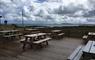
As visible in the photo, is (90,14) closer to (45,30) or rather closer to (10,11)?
(45,30)

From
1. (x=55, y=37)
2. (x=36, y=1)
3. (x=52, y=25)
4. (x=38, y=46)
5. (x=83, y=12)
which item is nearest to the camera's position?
(x=38, y=46)

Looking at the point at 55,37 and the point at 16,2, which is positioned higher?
the point at 16,2

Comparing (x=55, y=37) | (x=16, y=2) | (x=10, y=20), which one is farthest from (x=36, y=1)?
(x=55, y=37)

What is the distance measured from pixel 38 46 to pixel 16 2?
596cm

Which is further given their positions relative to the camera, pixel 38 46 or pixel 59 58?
pixel 38 46

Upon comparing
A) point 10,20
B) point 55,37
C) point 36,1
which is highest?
point 36,1

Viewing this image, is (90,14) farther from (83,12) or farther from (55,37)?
(55,37)

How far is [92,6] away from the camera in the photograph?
992 cm

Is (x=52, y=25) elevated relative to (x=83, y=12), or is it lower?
lower

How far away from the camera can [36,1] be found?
11.6 metres

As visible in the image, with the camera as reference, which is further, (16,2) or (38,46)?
(16,2)

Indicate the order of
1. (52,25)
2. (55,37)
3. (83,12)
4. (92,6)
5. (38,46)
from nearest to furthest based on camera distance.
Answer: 1. (38,46)
2. (55,37)
3. (92,6)
4. (83,12)
5. (52,25)

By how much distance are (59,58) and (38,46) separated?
77.7 inches

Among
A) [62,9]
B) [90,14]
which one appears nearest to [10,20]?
[62,9]
